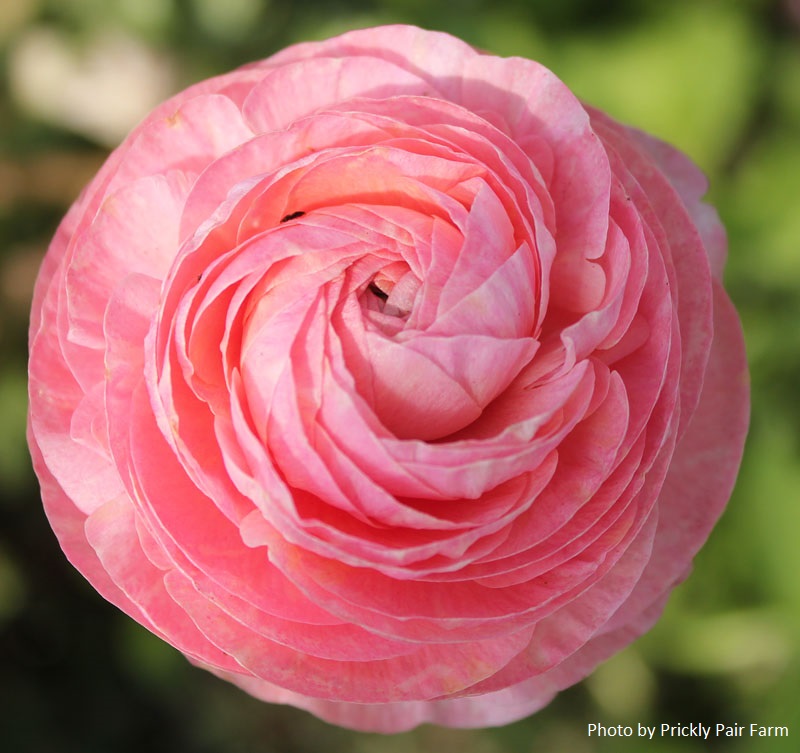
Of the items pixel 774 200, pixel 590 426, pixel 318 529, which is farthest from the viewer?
pixel 774 200

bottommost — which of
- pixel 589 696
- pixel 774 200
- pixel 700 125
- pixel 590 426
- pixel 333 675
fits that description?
pixel 589 696

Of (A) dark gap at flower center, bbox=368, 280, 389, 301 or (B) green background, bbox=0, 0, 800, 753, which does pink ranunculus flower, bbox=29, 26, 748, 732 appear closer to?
(A) dark gap at flower center, bbox=368, 280, 389, 301

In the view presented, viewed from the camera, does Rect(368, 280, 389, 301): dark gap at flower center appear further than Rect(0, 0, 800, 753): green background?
No

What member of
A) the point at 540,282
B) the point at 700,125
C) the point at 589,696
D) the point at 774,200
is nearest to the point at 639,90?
the point at 700,125

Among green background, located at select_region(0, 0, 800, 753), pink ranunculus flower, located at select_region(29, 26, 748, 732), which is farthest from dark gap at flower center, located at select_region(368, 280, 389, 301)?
green background, located at select_region(0, 0, 800, 753)

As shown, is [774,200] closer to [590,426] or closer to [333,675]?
[590,426]

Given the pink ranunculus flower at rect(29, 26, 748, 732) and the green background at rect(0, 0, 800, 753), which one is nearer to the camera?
the pink ranunculus flower at rect(29, 26, 748, 732)
